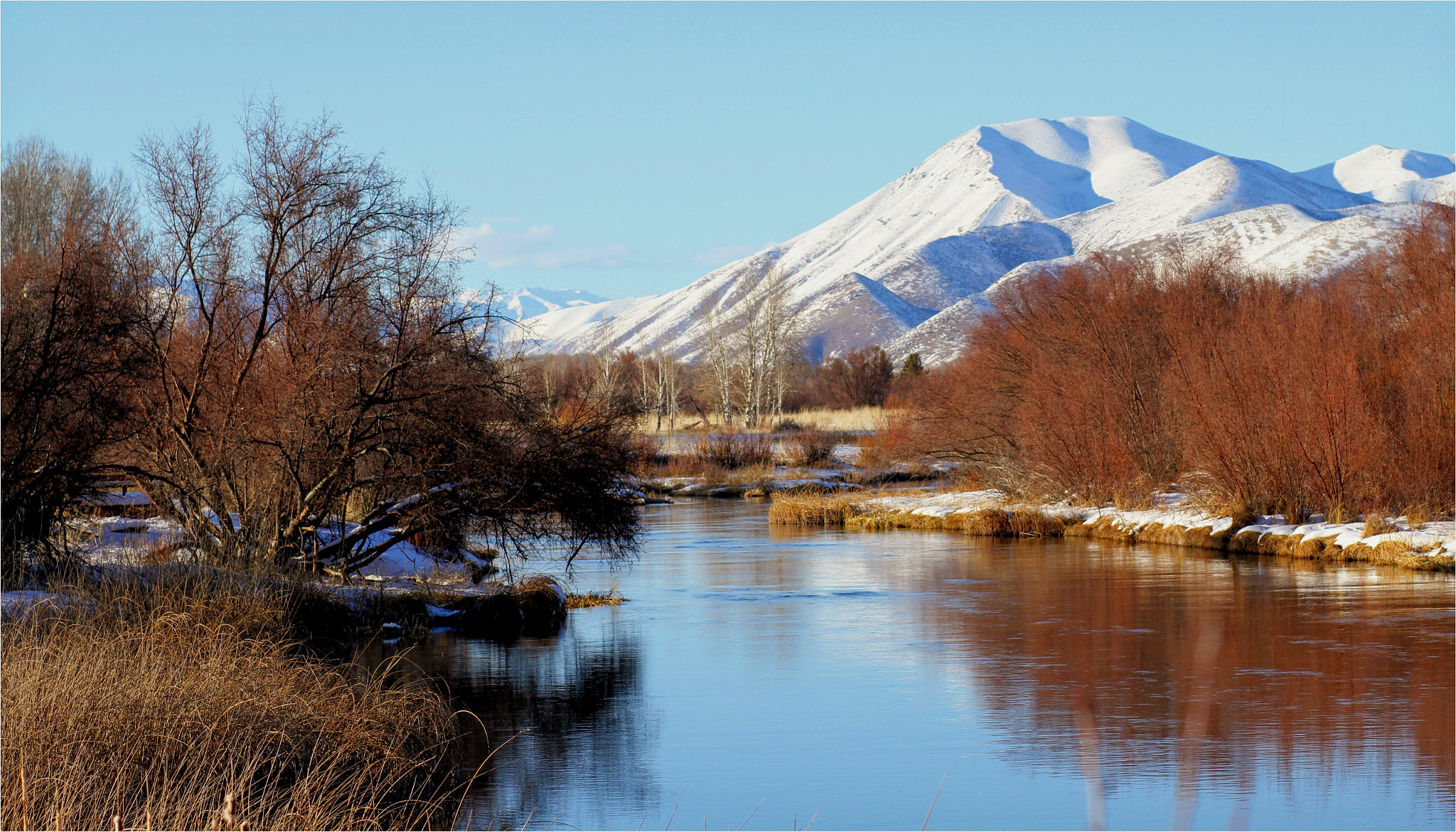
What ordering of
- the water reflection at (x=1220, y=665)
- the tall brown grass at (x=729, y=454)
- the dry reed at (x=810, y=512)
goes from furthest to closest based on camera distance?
1. the tall brown grass at (x=729, y=454)
2. the dry reed at (x=810, y=512)
3. the water reflection at (x=1220, y=665)

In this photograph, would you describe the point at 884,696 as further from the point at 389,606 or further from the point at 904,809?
the point at 389,606

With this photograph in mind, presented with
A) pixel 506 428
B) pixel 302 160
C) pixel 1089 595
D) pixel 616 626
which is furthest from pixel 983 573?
pixel 302 160

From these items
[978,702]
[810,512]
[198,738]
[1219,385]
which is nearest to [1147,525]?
[1219,385]

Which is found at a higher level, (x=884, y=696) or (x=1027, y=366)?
(x=1027, y=366)

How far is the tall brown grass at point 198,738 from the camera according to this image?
28.3 ft

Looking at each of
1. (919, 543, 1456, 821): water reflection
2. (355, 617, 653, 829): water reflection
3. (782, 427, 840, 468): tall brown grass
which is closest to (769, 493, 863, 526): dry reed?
(919, 543, 1456, 821): water reflection

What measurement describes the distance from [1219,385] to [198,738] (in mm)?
29073

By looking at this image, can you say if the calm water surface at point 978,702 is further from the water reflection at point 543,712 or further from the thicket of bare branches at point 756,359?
the thicket of bare branches at point 756,359

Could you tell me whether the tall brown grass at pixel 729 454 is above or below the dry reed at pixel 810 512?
above

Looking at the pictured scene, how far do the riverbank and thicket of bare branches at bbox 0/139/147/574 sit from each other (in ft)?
78.1

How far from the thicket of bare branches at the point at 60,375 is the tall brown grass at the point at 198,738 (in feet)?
16.6

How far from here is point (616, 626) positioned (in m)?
22.0

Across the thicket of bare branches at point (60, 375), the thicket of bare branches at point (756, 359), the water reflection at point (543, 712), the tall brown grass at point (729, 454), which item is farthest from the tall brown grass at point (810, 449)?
the thicket of bare branches at point (60, 375)

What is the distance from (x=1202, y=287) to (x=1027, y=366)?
6.59 metres
